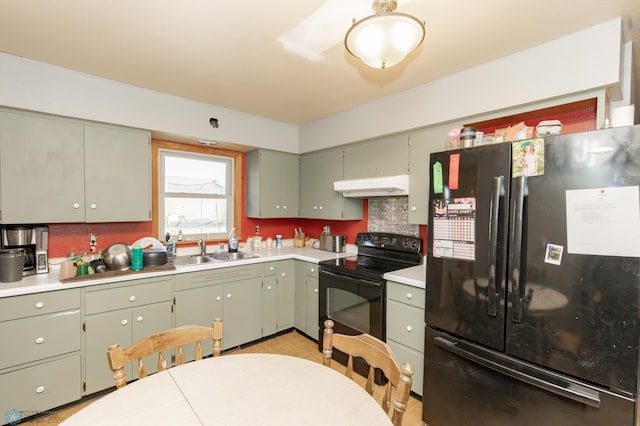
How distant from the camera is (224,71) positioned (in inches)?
86.6

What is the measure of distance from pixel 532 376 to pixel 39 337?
9.58 feet

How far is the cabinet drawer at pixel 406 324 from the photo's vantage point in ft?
6.68

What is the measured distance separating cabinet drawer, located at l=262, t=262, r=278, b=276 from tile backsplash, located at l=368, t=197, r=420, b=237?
112 cm

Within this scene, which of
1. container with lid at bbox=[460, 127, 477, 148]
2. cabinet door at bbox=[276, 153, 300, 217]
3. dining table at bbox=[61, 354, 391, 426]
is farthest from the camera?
cabinet door at bbox=[276, 153, 300, 217]

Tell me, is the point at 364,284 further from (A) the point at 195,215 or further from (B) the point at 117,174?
(B) the point at 117,174

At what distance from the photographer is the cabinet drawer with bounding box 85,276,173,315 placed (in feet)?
6.64

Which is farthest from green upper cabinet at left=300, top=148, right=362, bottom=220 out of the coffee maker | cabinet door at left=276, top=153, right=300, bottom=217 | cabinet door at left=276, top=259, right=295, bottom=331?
the coffee maker

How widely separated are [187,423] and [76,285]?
A: 167 centimetres

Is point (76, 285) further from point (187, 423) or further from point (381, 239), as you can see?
point (381, 239)

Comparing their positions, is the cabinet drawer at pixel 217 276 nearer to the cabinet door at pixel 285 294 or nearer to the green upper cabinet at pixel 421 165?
the cabinet door at pixel 285 294

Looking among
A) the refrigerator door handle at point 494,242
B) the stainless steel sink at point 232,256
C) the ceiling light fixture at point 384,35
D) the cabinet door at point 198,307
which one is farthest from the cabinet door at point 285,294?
the ceiling light fixture at point 384,35

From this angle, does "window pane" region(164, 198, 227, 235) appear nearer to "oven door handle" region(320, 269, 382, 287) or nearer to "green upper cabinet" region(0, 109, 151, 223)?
"green upper cabinet" region(0, 109, 151, 223)

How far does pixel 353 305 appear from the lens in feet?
8.12

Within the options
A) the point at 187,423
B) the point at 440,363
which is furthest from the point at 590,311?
the point at 187,423
